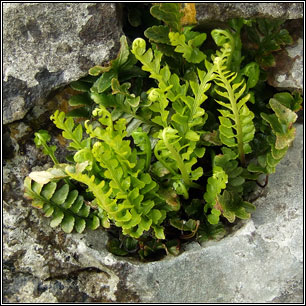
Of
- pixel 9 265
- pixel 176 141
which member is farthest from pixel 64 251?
pixel 176 141

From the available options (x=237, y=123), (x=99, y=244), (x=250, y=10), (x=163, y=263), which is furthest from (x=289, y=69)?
(x=99, y=244)

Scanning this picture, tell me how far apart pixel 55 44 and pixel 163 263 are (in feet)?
4.50

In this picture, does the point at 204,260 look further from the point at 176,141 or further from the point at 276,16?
the point at 276,16

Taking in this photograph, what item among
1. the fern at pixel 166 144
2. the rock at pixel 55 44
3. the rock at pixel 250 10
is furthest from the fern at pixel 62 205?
the rock at pixel 250 10

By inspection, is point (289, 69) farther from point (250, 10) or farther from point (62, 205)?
point (62, 205)

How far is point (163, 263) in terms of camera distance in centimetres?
264

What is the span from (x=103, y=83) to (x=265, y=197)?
1154 mm

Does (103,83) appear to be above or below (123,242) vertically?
above

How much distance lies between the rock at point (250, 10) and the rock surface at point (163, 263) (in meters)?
0.93

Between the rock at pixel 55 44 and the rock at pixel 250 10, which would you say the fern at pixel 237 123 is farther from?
the rock at pixel 55 44

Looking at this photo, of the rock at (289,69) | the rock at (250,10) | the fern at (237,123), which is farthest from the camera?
the rock at (289,69)

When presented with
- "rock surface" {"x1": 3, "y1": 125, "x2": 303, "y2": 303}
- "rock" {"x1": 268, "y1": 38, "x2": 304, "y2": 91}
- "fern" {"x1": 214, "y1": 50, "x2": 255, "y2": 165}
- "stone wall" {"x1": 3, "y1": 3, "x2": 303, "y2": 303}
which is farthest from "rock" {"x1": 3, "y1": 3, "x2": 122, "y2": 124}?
"rock" {"x1": 268, "y1": 38, "x2": 304, "y2": 91}

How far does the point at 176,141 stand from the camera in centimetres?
236

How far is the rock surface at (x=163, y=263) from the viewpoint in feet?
8.50
